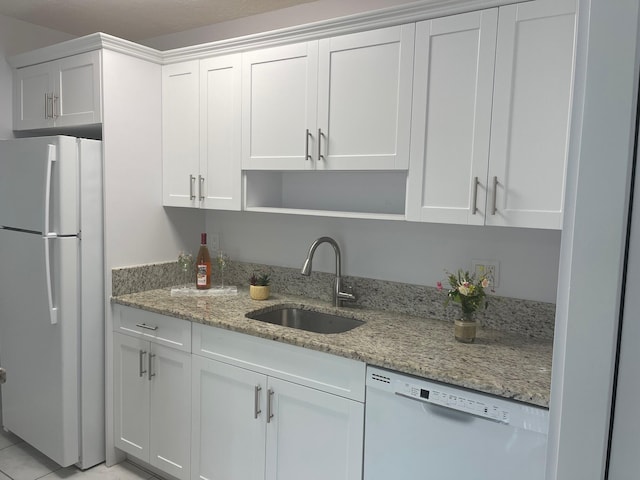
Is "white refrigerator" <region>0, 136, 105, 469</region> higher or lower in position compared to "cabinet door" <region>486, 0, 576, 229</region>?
lower

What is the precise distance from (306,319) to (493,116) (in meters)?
1.32

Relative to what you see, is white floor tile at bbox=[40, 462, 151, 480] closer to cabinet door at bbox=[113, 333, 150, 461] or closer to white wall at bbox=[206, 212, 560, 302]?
cabinet door at bbox=[113, 333, 150, 461]

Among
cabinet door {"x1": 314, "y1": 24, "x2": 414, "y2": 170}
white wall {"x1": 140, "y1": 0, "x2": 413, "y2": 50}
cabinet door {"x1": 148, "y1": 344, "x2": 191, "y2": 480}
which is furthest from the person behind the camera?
white wall {"x1": 140, "y1": 0, "x2": 413, "y2": 50}

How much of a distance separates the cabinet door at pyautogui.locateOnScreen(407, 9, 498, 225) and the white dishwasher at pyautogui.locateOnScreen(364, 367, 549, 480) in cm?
66

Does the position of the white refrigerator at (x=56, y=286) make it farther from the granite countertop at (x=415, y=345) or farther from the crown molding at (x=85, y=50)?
the crown molding at (x=85, y=50)

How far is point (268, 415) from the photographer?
204 centimetres

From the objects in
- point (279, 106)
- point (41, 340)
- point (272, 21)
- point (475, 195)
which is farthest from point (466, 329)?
point (41, 340)

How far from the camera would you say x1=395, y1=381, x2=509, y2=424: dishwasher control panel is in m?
1.49

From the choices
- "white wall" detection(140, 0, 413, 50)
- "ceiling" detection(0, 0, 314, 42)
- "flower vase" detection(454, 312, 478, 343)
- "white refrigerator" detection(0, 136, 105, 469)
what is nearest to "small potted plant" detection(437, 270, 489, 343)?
"flower vase" detection(454, 312, 478, 343)

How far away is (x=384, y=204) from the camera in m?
2.42

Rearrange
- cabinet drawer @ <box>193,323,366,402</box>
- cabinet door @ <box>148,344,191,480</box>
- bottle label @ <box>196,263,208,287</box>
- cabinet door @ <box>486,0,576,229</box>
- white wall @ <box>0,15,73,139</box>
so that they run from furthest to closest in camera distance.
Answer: white wall @ <box>0,15,73,139</box> < bottle label @ <box>196,263,208,287</box> < cabinet door @ <box>148,344,191,480</box> < cabinet drawer @ <box>193,323,366,402</box> < cabinet door @ <box>486,0,576,229</box>

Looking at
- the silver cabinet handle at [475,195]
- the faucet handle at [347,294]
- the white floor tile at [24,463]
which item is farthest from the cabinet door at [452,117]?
the white floor tile at [24,463]

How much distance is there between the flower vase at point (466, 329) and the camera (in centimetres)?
190

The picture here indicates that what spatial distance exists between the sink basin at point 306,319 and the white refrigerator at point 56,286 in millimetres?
905
